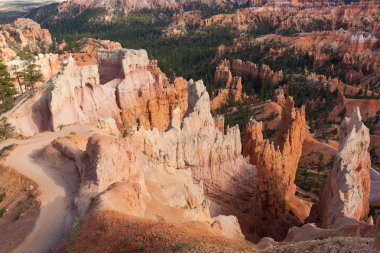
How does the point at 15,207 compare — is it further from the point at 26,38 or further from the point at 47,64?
the point at 26,38

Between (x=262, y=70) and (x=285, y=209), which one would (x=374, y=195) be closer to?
(x=285, y=209)

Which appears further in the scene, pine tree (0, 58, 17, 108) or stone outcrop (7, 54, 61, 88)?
stone outcrop (7, 54, 61, 88)

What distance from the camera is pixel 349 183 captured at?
19359mm

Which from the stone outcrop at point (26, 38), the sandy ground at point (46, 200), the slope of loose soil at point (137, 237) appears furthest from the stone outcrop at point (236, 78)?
the slope of loose soil at point (137, 237)

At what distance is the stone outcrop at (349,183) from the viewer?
18.8 m

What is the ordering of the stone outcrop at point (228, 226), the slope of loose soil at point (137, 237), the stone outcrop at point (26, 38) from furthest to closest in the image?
the stone outcrop at point (26, 38) → the stone outcrop at point (228, 226) → the slope of loose soil at point (137, 237)

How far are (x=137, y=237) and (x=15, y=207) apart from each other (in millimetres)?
7155

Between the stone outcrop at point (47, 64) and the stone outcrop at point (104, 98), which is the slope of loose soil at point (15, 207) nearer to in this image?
the stone outcrop at point (104, 98)

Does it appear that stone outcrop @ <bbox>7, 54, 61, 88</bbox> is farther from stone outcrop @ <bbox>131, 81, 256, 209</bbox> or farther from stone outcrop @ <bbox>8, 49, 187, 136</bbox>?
stone outcrop @ <bbox>131, 81, 256, 209</bbox>

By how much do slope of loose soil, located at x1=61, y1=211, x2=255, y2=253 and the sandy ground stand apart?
1.46 meters

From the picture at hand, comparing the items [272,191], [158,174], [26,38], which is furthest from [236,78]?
[158,174]

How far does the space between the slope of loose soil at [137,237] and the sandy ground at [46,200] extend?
1457 mm

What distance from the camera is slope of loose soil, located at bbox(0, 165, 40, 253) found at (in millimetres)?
13034

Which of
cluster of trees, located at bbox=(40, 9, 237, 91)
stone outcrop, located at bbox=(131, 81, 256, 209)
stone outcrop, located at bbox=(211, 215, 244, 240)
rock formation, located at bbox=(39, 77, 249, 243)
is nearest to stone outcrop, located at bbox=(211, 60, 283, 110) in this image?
cluster of trees, located at bbox=(40, 9, 237, 91)
